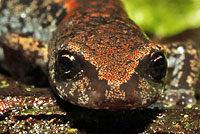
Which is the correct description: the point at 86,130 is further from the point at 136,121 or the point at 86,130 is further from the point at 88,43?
the point at 88,43

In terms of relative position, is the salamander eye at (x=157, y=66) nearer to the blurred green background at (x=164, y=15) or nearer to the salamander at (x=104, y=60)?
the salamander at (x=104, y=60)

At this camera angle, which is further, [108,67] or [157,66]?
[157,66]

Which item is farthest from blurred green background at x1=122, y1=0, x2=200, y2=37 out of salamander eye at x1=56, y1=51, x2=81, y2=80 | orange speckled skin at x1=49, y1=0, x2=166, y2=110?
salamander eye at x1=56, y1=51, x2=81, y2=80

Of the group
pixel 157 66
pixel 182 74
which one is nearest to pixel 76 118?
pixel 157 66

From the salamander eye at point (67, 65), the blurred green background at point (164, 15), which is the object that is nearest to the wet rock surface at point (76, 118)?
the salamander eye at point (67, 65)

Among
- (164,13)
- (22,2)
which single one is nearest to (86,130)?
(22,2)

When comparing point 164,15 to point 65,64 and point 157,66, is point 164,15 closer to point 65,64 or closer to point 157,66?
point 157,66
